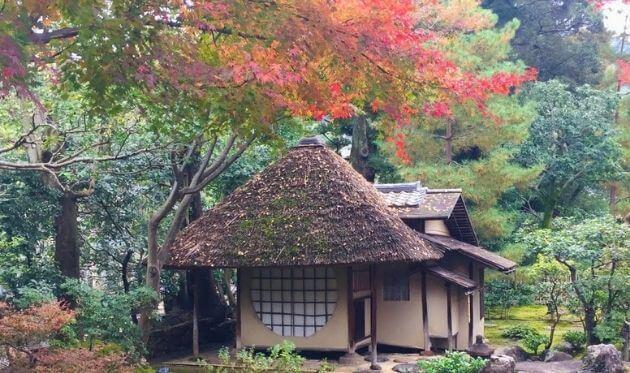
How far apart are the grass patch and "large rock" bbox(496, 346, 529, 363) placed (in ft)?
3.72

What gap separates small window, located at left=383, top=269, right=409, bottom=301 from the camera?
13.5 metres

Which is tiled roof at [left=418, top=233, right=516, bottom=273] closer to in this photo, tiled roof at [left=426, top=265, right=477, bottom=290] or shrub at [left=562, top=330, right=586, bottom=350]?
tiled roof at [left=426, top=265, right=477, bottom=290]

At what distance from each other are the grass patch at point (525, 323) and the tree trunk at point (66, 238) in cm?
972

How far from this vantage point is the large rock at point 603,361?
38.1ft

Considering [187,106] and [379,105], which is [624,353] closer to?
[379,105]

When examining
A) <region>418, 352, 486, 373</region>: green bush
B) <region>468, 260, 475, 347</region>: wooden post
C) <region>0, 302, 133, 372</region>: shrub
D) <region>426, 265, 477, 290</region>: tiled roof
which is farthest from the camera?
<region>468, 260, 475, 347</region>: wooden post

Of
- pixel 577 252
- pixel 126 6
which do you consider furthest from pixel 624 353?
pixel 126 6

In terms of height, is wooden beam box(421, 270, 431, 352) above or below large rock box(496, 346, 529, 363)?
above

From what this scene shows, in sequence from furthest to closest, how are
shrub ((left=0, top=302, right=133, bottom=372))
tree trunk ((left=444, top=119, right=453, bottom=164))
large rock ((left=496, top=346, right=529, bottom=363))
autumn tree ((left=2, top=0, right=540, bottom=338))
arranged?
tree trunk ((left=444, top=119, right=453, bottom=164))
large rock ((left=496, top=346, right=529, bottom=363))
shrub ((left=0, top=302, right=133, bottom=372))
autumn tree ((left=2, top=0, right=540, bottom=338))

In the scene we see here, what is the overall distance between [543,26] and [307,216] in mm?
19983

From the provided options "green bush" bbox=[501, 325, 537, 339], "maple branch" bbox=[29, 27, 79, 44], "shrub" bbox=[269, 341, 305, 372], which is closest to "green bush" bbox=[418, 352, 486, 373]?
"shrub" bbox=[269, 341, 305, 372]

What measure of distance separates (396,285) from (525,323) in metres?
7.06

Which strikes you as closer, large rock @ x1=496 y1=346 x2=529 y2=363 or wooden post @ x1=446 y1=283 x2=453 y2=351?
wooden post @ x1=446 y1=283 x2=453 y2=351

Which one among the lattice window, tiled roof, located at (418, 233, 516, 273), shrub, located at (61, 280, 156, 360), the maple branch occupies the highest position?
the maple branch
